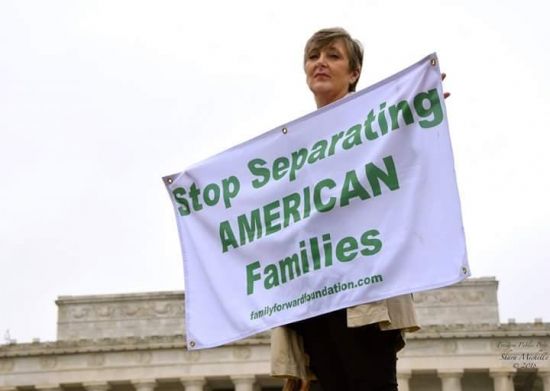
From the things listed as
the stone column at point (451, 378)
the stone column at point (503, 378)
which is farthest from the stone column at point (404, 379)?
the stone column at point (503, 378)

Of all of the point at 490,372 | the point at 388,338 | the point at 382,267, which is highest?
the point at 490,372

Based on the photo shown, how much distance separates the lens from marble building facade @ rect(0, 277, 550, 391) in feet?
175

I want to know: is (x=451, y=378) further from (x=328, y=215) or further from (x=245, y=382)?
(x=328, y=215)

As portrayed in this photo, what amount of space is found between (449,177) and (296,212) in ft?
2.82

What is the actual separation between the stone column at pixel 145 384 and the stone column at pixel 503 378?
17.4 meters

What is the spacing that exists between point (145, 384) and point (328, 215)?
50786mm

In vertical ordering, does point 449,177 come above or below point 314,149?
below

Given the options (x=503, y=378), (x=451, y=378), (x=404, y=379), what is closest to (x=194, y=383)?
(x=404, y=379)

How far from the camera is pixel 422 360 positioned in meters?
53.8

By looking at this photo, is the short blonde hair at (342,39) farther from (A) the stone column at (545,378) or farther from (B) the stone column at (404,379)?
(A) the stone column at (545,378)

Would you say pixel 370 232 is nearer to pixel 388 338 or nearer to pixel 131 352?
pixel 388 338

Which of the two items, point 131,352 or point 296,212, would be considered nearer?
point 296,212

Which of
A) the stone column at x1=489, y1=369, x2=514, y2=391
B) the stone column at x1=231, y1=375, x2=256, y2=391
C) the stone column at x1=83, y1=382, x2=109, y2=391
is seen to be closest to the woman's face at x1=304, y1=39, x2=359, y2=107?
the stone column at x1=231, y1=375, x2=256, y2=391

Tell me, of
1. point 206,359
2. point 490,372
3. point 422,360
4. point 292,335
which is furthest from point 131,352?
point 292,335
